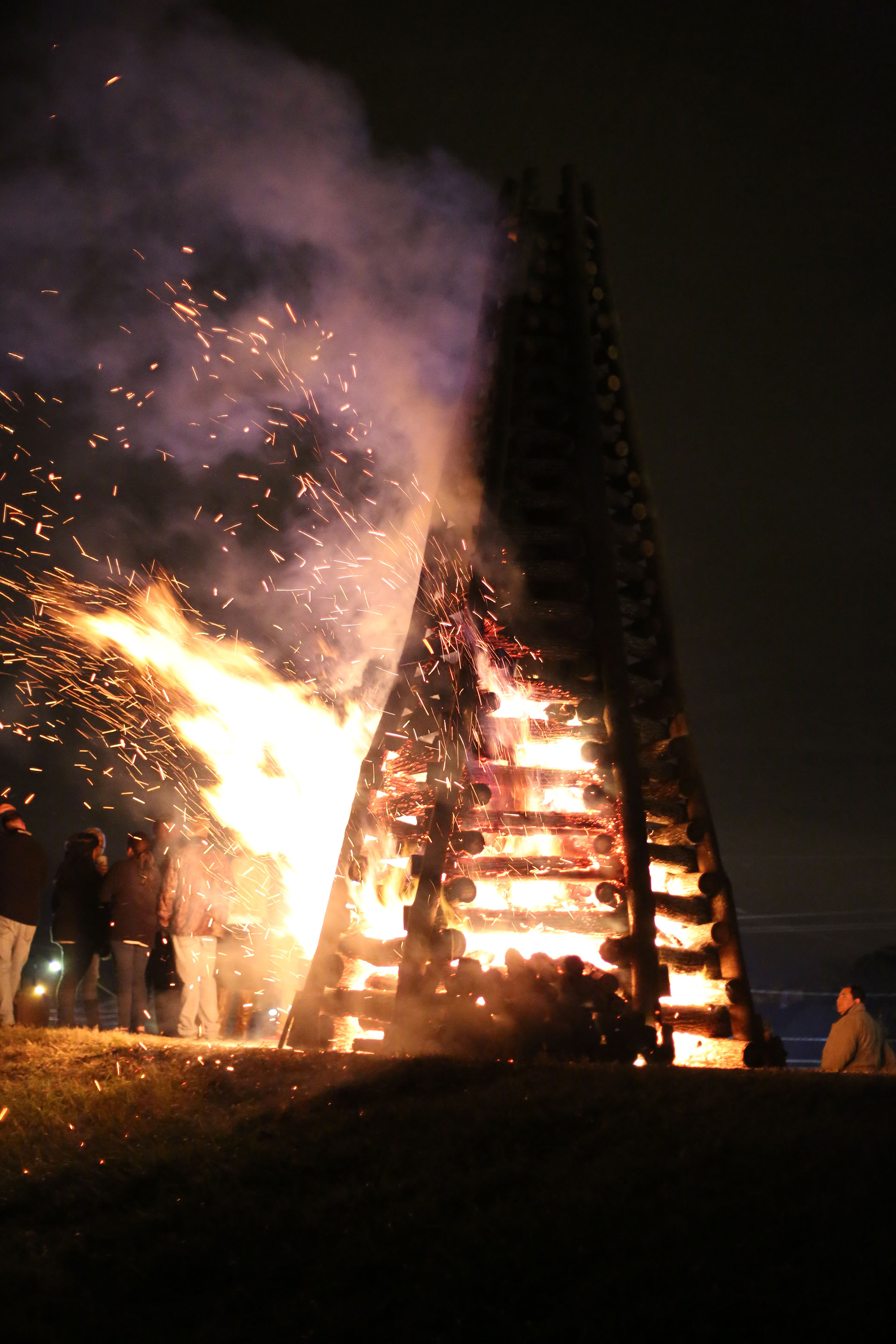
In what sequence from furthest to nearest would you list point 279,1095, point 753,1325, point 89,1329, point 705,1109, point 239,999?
point 239,999
point 279,1095
point 705,1109
point 89,1329
point 753,1325

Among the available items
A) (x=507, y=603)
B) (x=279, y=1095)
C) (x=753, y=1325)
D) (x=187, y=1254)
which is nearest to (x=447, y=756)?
(x=507, y=603)

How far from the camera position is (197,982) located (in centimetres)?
1188

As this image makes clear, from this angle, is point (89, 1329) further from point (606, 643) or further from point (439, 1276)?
point (606, 643)

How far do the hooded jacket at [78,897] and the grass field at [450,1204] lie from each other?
357 centimetres

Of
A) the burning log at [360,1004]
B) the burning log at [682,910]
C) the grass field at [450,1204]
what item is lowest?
the grass field at [450,1204]

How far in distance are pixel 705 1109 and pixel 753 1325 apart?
76.0 inches

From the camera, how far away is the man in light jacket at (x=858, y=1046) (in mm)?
9562

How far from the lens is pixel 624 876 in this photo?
10672 mm

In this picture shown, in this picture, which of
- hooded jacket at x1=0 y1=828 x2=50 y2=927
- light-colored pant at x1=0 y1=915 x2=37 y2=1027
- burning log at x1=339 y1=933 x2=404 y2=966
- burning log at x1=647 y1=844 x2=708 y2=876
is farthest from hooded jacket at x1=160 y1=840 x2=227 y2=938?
burning log at x1=647 y1=844 x2=708 y2=876

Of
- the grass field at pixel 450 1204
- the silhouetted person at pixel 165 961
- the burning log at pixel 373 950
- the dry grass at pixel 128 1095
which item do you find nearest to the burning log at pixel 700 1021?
the burning log at pixel 373 950

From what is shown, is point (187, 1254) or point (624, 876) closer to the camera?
point (187, 1254)

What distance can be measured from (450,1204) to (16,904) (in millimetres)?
6356

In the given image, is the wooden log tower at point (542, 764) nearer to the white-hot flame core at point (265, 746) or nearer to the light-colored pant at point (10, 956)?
the white-hot flame core at point (265, 746)

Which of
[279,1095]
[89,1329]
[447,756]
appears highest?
[447,756]
